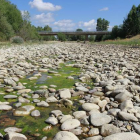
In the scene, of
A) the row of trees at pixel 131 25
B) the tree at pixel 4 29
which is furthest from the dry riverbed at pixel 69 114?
the row of trees at pixel 131 25

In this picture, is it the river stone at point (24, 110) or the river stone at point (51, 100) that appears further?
the river stone at point (51, 100)

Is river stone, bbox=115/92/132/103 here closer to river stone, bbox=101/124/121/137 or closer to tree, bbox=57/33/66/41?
river stone, bbox=101/124/121/137

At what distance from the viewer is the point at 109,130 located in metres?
2.27

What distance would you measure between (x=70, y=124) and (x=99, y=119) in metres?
0.42

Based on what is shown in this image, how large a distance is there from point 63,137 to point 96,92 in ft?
5.93

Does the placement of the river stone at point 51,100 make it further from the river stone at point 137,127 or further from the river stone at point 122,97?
the river stone at point 137,127

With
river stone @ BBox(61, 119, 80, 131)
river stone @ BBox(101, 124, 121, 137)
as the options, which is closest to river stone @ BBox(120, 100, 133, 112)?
river stone @ BBox(101, 124, 121, 137)

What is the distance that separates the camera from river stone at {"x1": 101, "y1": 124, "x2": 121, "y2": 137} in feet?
7.36

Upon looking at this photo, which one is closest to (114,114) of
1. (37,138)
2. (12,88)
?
(37,138)

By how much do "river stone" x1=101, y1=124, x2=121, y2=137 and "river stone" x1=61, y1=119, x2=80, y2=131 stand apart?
0.35 meters

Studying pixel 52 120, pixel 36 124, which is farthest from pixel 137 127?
pixel 36 124

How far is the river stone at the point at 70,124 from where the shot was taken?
92.7 inches

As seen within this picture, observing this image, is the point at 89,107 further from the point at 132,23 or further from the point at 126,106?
the point at 132,23

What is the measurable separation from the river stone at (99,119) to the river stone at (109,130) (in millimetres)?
127
